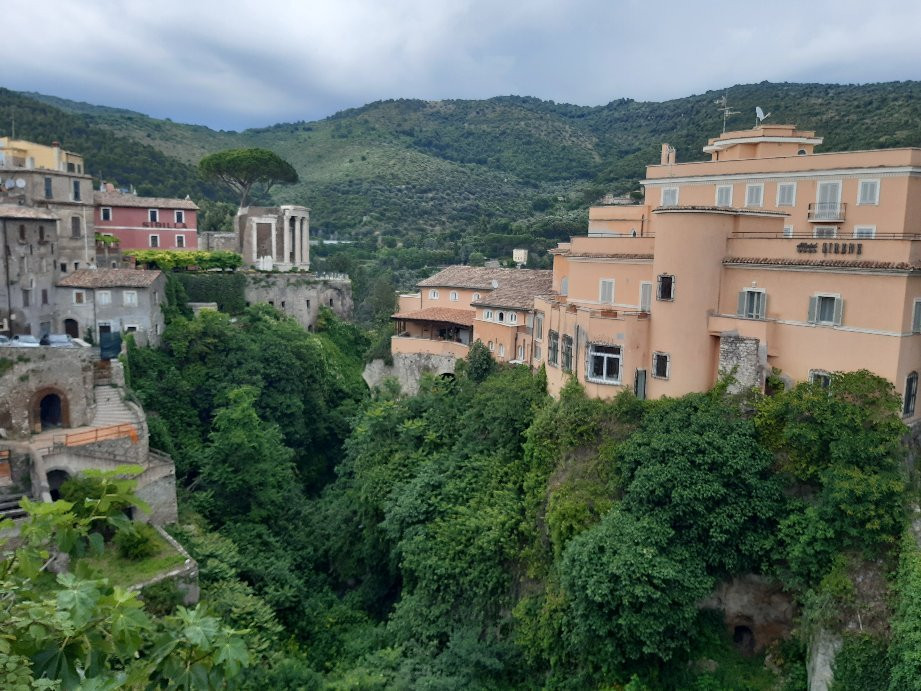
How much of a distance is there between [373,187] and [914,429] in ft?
326

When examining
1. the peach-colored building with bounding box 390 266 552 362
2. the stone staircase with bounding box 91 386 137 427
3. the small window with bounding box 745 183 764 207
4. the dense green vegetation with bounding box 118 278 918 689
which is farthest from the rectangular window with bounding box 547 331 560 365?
the stone staircase with bounding box 91 386 137 427

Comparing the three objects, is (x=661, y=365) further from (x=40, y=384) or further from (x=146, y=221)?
(x=146, y=221)

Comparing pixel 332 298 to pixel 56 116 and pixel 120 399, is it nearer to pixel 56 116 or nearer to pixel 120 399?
pixel 120 399

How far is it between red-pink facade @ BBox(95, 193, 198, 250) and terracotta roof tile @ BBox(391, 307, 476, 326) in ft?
68.1

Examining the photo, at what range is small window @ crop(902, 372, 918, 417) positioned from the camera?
75.6ft

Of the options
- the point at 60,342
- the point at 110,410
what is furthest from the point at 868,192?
the point at 60,342

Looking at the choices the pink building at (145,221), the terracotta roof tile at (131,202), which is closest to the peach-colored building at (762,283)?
the pink building at (145,221)

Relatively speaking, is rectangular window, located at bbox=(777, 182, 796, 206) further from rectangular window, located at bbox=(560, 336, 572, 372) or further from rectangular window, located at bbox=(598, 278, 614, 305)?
rectangular window, located at bbox=(560, 336, 572, 372)

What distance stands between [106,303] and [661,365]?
32.7 metres

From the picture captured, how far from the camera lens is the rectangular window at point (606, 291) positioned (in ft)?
97.7

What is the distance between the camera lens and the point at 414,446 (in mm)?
35000

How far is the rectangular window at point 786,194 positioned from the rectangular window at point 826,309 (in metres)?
6.52

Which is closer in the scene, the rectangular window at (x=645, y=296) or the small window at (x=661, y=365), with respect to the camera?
the small window at (x=661, y=365)

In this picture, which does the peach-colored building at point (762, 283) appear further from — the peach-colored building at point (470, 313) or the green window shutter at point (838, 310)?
the peach-colored building at point (470, 313)
